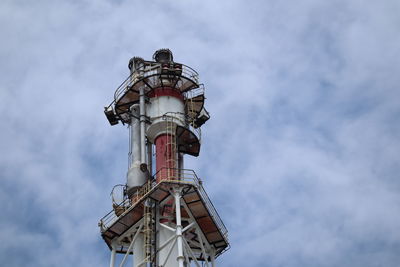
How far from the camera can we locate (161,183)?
1998 inches

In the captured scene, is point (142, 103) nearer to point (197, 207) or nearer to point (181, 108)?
point (181, 108)

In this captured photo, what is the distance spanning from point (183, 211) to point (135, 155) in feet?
19.7

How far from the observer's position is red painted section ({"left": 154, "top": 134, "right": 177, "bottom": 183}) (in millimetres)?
53156

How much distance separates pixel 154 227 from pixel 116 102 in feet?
44.2

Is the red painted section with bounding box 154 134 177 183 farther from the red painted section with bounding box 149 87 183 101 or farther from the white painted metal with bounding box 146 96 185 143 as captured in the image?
the red painted section with bounding box 149 87 183 101

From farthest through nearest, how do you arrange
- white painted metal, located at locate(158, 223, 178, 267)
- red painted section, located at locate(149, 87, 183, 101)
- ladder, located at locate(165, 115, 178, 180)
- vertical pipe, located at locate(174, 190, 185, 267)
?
1. red painted section, located at locate(149, 87, 183, 101)
2. ladder, located at locate(165, 115, 178, 180)
3. white painted metal, located at locate(158, 223, 178, 267)
4. vertical pipe, located at locate(174, 190, 185, 267)

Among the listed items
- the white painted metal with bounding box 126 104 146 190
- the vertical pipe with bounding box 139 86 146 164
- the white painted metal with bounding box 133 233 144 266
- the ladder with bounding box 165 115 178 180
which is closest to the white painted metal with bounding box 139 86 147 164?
the vertical pipe with bounding box 139 86 146 164

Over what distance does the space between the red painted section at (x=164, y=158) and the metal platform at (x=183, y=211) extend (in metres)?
0.69

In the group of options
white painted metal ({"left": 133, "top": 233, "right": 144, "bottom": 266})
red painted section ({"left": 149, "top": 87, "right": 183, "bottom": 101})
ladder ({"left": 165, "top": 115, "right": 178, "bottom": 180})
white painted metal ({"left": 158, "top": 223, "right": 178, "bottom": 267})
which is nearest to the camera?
white painted metal ({"left": 158, "top": 223, "right": 178, "bottom": 267})

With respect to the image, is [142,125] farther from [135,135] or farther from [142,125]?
[135,135]

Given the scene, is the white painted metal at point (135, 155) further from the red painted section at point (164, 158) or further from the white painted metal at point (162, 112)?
the red painted section at point (164, 158)

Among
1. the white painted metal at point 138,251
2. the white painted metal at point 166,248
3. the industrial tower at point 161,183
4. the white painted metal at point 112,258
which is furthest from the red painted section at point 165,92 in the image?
the white painted metal at point 112,258

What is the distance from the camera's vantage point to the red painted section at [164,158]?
53.2 metres

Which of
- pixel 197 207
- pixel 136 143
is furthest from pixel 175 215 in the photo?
pixel 136 143
